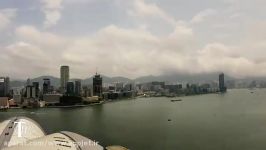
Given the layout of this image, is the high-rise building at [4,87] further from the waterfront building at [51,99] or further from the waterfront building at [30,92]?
the waterfront building at [51,99]

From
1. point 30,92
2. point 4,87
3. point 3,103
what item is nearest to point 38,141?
point 3,103

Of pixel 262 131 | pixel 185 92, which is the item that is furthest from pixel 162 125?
pixel 185 92

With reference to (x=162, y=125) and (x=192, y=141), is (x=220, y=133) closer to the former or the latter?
(x=192, y=141)

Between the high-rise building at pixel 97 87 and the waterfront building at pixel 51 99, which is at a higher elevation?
the high-rise building at pixel 97 87

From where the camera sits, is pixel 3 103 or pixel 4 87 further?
pixel 4 87

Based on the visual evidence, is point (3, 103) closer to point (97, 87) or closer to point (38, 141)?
point (97, 87)

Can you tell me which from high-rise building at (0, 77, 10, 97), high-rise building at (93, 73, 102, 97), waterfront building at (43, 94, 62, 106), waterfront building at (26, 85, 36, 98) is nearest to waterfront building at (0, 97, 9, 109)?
waterfront building at (43, 94, 62, 106)

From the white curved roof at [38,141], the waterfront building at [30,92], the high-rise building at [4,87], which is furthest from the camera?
the high-rise building at [4,87]

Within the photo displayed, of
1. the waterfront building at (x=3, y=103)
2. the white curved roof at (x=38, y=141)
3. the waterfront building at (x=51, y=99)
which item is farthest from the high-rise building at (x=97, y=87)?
the white curved roof at (x=38, y=141)

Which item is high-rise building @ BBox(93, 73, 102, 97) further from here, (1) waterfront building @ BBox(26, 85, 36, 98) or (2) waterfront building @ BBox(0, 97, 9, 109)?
(2) waterfront building @ BBox(0, 97, 9, 109)

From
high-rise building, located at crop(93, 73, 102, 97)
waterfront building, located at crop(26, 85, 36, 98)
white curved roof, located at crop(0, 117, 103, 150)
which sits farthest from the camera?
high-rise building, located at crop(93, 73, 102, 97)

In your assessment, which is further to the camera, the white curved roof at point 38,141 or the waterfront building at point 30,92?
the waterfront building at point 30,92

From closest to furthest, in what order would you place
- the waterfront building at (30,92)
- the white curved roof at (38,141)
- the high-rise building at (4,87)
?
the white curved roof at (38,141) → the waterfront building at (30,92) → the high-rise building at (4,87)
